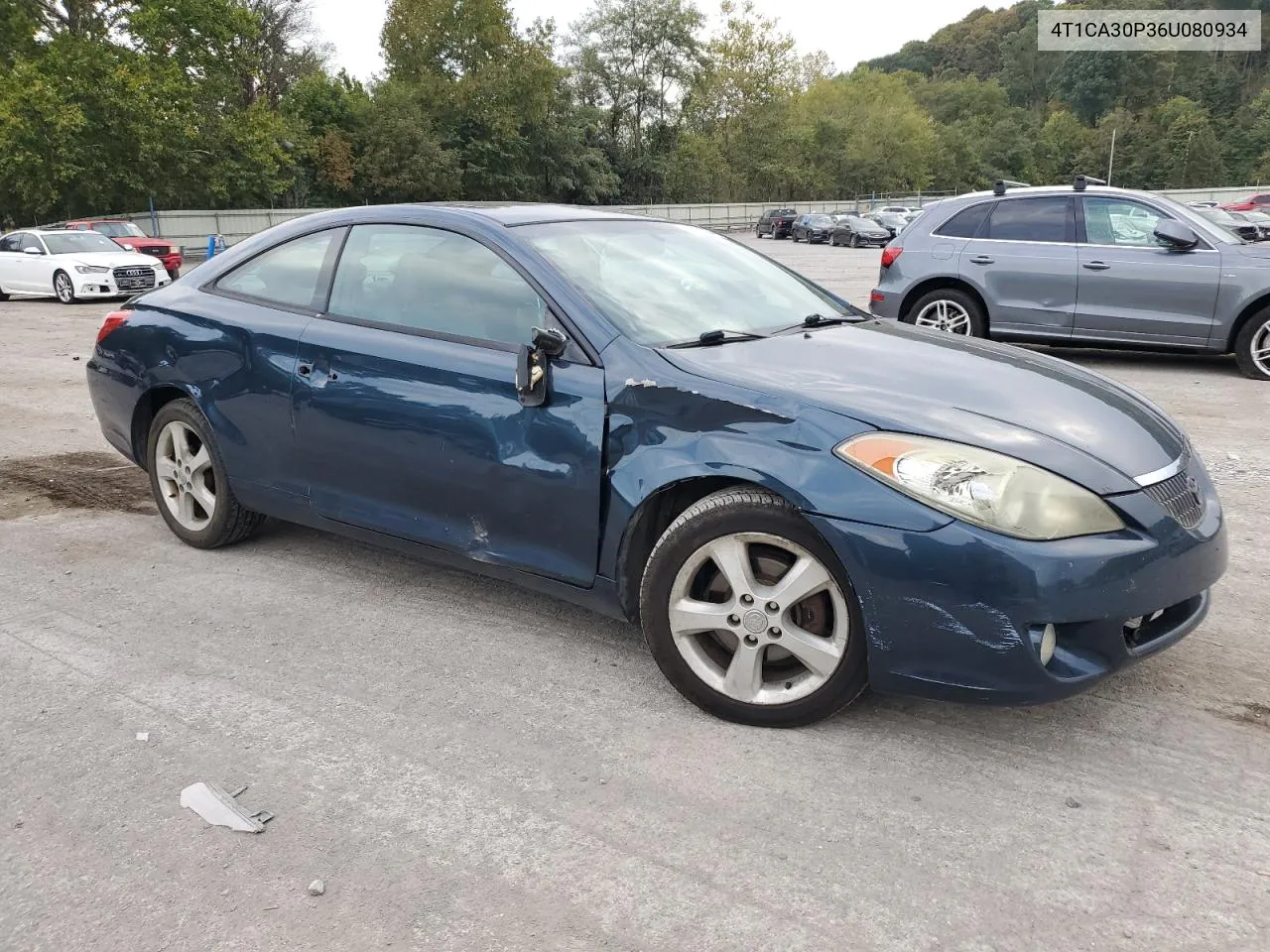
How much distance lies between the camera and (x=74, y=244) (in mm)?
19094

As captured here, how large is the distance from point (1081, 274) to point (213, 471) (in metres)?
7.60

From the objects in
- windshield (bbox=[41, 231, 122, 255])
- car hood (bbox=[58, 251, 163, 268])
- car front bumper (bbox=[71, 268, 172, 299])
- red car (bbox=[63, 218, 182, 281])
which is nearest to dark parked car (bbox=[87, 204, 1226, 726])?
car front bumper (bbox=[71, 268, 172, 299])

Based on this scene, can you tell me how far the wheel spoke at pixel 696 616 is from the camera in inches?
120

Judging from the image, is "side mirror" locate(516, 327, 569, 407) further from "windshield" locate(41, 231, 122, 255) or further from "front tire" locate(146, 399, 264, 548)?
"windshield" locate(41, 231, 122, 255)

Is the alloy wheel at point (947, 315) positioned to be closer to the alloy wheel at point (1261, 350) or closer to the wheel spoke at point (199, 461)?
the alloy wheel at point (1261, 350)

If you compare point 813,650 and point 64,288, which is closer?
point 813,650

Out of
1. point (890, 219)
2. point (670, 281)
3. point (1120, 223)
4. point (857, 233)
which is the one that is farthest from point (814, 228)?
point (670, 281)

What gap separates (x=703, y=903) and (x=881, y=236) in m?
41.3

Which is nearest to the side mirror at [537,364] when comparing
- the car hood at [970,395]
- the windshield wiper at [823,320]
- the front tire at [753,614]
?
the car hood at [970,395]

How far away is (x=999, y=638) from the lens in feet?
8.75

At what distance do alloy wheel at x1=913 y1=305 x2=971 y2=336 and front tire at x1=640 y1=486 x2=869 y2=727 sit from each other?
24.0 feet

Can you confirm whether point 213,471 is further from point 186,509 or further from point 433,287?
point 433,287

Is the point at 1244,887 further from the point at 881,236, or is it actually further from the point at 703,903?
the point at 881,236

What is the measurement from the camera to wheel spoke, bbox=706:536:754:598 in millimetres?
2994
